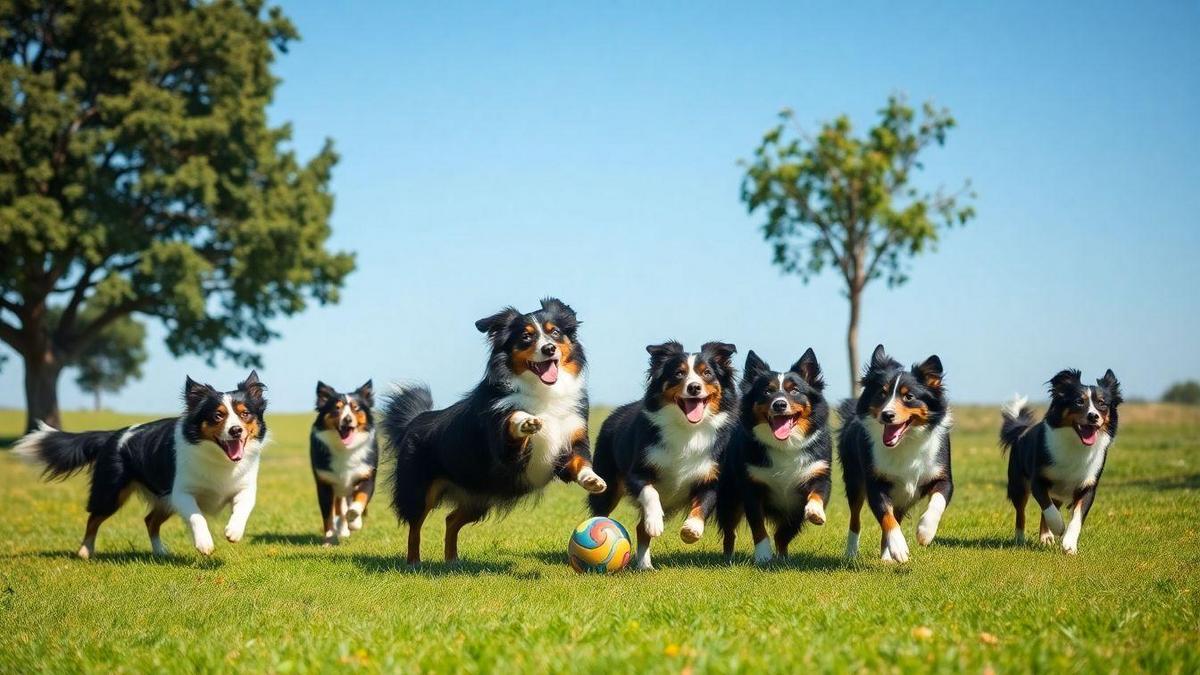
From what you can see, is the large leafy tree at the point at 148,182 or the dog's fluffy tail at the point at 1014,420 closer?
the dog's fluffy tail at the point at 1014,420

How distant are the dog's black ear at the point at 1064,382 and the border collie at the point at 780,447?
244 centimetres

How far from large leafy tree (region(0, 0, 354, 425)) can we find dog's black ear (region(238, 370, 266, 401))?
23.1 m

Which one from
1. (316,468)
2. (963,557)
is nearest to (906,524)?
(963,557)

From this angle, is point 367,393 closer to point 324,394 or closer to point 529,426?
point 324,394

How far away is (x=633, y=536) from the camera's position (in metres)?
12.4

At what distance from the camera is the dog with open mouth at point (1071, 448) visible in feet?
33.1

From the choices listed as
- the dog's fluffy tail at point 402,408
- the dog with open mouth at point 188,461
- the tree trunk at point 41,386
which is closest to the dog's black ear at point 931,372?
the dog's fluffy tail at point 402,408

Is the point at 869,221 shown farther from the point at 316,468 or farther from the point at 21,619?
the point at 21,619

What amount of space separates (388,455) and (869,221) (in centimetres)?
3221

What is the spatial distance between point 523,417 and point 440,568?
1874mm

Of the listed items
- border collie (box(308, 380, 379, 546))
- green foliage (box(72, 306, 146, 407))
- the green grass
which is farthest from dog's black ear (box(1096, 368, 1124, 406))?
Answer: green foliage (box(72, 306, 146, 407))

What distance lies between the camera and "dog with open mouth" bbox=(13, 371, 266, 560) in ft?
34.6

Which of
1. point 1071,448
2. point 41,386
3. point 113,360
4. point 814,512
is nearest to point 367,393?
point 814,512

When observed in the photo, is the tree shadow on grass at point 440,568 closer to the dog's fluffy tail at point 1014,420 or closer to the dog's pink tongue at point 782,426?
the dog's pink tongue at point 782,426
